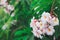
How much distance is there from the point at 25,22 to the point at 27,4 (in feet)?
0.34

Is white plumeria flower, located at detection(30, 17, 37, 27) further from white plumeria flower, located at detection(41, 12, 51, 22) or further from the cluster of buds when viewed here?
the cluster of buds

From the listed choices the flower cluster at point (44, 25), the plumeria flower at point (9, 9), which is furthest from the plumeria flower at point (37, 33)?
the plumeria flower at point (9, 9)

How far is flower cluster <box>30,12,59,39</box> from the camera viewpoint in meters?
1.12

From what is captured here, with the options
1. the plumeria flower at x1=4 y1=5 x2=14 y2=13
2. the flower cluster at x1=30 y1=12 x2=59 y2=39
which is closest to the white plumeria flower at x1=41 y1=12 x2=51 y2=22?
the flower cluster at x1=30 y1=12 x2=59 y2=39

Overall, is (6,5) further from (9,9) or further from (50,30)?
(50,30)

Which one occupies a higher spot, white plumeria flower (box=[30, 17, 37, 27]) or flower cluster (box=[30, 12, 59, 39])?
white plumeria flower (box=[30, 17, 37, 27])

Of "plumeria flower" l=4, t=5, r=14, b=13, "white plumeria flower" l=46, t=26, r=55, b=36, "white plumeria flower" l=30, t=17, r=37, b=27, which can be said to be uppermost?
"plumeria flower" l=4, t=5, r=14, b=13

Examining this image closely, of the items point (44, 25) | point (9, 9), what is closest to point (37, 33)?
point (44, 25)

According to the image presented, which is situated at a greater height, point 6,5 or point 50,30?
point 6,5

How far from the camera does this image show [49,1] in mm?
1148

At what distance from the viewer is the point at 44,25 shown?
113 cm

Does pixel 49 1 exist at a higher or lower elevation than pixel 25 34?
→ higher

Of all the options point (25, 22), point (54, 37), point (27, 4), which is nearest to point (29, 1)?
point (27, 4)

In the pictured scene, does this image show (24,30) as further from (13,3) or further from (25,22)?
(13,3)
